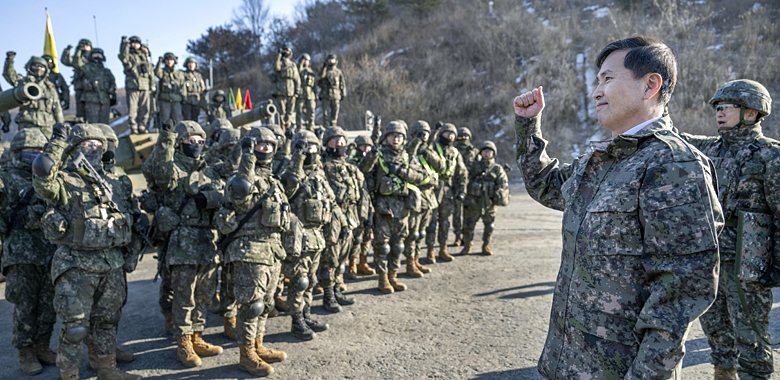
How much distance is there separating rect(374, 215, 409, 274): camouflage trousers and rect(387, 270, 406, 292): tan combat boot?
70 mm

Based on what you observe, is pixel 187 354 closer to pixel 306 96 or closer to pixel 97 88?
pixel 97 88

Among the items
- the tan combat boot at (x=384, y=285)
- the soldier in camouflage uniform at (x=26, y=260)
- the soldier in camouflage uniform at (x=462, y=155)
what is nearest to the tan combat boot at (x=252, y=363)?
the soldier in camouflage uniform at (x=26, y=260)

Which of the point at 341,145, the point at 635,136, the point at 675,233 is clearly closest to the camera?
the point at 675,233

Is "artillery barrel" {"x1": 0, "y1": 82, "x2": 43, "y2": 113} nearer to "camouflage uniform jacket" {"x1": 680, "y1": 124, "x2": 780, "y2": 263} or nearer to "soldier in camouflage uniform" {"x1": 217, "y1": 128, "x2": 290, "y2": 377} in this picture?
"soldier in camouflage uniform" {"x1": 217, "y1": 128, "x2": 290, "y2": 377}

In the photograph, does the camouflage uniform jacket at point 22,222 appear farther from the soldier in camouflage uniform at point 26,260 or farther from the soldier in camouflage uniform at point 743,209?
the soldier in camouflage uniform at point 743,209

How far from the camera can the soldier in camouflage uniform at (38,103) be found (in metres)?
9.83

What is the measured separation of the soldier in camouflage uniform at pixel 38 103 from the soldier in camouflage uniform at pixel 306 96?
658 centimetres

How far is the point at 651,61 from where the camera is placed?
1881 mm

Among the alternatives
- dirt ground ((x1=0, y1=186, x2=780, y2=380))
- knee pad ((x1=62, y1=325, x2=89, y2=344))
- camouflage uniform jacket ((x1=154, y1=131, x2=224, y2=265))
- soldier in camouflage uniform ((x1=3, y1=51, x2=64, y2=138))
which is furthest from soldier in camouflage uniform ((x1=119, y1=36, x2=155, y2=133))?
knee pad ((x1=62, y1=325, x2=89, y2=344))

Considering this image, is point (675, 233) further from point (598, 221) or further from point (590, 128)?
point (590, 128)

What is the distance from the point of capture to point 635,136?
5.98ft

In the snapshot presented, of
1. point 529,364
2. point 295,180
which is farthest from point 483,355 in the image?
point 295,180

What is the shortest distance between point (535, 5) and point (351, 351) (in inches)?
1111

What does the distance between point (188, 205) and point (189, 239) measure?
338mm
